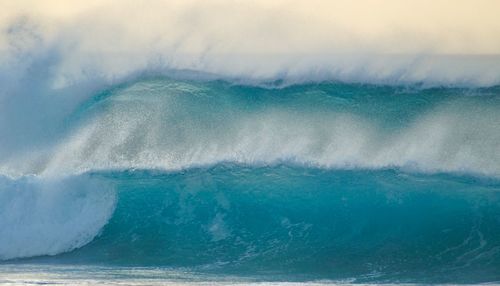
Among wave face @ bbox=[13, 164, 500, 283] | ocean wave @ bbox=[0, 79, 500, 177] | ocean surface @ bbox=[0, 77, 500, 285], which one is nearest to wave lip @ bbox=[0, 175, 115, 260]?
ocean surface @ bbox=[0, 77, 500, 285]

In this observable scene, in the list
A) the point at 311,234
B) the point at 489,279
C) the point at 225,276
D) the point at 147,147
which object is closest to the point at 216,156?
the point at 147,147

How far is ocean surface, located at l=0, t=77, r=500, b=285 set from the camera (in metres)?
11.7

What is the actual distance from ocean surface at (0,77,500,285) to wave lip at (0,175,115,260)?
0.02 metres

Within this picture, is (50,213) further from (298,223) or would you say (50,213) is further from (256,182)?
(298,223)

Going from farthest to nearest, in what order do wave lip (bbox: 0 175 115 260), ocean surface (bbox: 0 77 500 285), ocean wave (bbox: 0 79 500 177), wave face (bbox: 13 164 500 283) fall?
ocean wave (bbox: 0 79 500 177) < wave lip (bbox: 0 175 115 260) < ocean surface (bbox: 0 77 500 285) < wave face (bbox: 13 164 500 283)

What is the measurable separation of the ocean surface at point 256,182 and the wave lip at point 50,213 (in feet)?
0.06

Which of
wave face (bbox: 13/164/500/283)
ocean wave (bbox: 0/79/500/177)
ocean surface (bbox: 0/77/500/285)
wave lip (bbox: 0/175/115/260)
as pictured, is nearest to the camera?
wave face (bbox: 13/164/500/283)

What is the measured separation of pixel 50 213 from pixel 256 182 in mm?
2558

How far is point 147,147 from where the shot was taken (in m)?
13.2

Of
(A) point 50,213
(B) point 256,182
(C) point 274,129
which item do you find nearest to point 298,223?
(B) point 256,182

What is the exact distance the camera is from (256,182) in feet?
42.2

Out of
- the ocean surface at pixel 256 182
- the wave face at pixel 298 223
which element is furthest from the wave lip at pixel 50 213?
the wave face at pixel 298 223

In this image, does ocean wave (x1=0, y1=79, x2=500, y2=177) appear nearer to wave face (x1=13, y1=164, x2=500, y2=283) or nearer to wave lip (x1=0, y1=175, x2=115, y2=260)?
wave face (x1=13, y1=164, x2=500, y2=283)

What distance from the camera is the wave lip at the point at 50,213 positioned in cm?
1226
